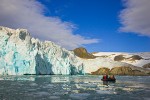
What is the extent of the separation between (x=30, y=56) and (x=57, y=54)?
15.1 m

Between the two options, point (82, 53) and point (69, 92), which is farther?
point (82, 53)

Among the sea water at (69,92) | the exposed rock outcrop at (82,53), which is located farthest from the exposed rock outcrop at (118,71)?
the sea water at (69,92)

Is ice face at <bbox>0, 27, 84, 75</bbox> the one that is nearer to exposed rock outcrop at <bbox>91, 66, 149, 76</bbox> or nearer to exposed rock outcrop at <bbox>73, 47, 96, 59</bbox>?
exposed rock outcrop at <bbox>91, 66, 149, 76</bbox>

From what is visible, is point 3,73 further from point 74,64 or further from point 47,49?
point 74,64

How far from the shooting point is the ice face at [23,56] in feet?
197

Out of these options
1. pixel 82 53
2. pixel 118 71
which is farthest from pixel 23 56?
pixel 82 53

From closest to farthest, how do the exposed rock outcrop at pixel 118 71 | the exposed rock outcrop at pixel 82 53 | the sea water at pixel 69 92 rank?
the sea water at pixel 69 92
the exposed rock outcrop at pixel 118 71
the exposed rock outcrop at pixel 82 53

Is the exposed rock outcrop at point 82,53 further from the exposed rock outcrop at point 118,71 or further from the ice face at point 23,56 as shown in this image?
the ice face at point 23,56

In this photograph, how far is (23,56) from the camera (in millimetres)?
62250

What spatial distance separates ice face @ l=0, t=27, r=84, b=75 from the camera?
2368 inches

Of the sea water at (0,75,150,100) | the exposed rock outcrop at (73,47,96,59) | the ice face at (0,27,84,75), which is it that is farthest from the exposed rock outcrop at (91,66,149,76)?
the sea water at (0,75,150,100)

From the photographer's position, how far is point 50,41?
78938 millimetres

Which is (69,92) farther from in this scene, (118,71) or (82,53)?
(82,53)

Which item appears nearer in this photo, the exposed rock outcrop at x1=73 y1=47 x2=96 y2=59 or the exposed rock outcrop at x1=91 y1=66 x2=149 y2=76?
the exposed rock outcrop at x1=91 y1=66 x2=149 y2=76
